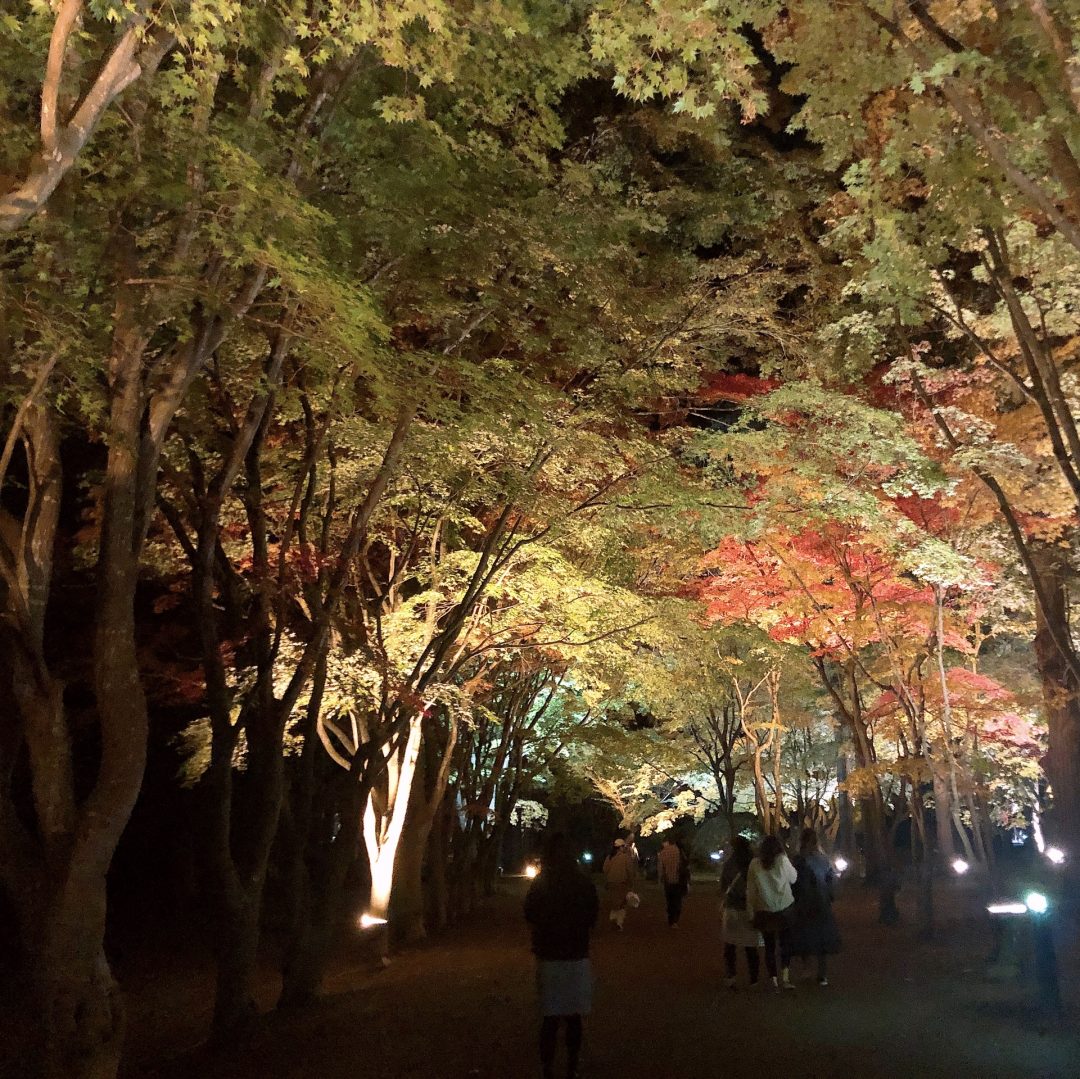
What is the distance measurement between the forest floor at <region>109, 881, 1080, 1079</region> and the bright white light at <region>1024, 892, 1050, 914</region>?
79 centimetres

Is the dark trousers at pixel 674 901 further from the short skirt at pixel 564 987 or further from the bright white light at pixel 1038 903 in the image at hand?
the short skirt at pixel 564 987

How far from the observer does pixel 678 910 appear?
15.5 metres

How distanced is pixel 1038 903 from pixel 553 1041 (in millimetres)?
4046

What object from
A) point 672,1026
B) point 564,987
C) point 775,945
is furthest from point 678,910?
point 564,987

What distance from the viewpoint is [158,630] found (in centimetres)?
1717

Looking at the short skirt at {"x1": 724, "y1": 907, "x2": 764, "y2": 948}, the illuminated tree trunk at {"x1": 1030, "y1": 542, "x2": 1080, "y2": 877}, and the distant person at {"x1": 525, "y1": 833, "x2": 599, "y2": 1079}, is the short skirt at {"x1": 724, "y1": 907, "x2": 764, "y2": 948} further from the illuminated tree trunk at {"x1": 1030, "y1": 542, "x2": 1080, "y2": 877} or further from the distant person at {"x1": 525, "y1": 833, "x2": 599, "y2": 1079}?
the illuminated tree trunk at {"x1": 1030, "y1": 542, "x2": 1080, "y2": 877}

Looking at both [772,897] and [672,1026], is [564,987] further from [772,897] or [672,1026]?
[772,897]

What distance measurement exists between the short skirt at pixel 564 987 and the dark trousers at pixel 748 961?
→ 157 inches

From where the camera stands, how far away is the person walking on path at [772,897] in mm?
8680

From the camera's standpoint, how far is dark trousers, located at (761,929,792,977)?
8711mm

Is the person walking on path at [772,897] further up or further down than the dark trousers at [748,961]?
further up

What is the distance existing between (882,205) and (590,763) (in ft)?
66.6

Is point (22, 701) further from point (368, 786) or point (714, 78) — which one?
point (714, 78)

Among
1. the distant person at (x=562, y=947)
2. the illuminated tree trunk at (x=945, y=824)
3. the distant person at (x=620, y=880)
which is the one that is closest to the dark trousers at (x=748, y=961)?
the distant person at (x=562, y=947)
